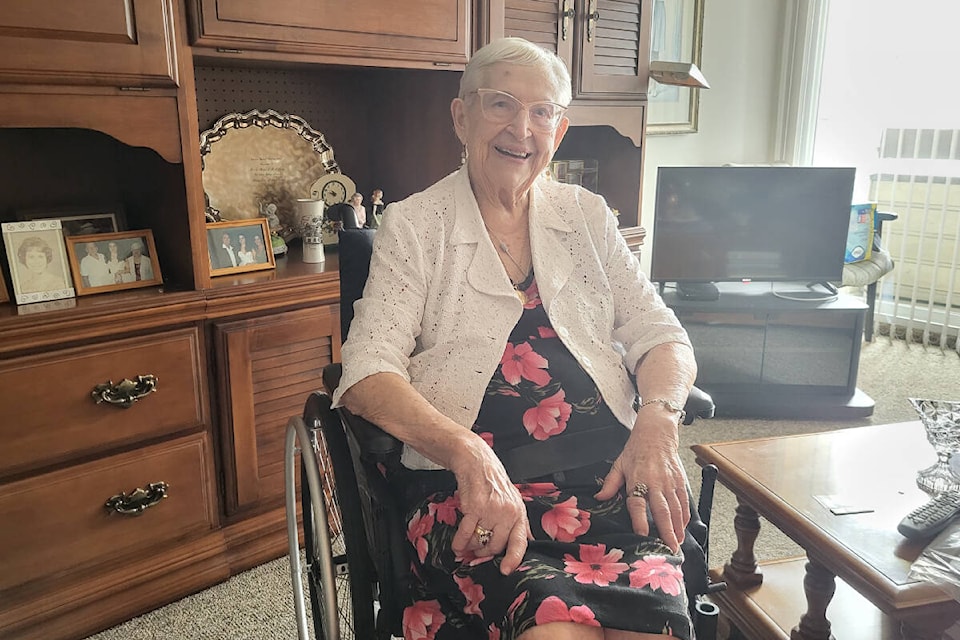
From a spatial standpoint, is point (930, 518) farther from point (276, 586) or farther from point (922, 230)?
point (922, 230)

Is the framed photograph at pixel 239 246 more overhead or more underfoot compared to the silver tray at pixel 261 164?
more underfoot

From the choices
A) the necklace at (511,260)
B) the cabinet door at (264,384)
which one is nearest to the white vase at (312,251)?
the cabinet door at (264,384)

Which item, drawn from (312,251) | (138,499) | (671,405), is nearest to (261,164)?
(312,251)

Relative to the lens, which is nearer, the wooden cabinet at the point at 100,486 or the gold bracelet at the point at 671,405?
the gold bracelet at the point at 671,405

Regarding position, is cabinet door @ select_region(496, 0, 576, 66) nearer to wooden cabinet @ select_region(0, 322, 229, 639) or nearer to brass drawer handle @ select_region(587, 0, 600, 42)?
brass drawer handle @ select_region(587, 0, 600, 42)

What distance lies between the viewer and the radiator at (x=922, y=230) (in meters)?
3.57

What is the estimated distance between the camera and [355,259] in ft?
4.78

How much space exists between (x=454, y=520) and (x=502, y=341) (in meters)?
0.32

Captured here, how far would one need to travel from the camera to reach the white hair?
4.47ft

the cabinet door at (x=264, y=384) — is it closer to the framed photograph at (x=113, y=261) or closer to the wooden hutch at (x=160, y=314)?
the wooden hutch at (x=160, y=314)

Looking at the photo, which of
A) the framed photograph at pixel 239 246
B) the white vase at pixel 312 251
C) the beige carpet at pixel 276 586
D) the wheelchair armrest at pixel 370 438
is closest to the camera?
the wheelchair armrest at pixel 370 438

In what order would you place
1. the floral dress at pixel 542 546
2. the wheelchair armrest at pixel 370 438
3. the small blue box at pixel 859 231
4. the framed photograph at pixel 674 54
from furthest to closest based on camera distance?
the framed photograph at pixel 674 54
the small blue box at pixel 859 231
the wheelchair armrest at pixel 370 438
the floral dress at pixel 542 546

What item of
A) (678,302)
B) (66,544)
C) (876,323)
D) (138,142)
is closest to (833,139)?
(876,323)

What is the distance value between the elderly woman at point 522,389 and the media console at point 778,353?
154cm
